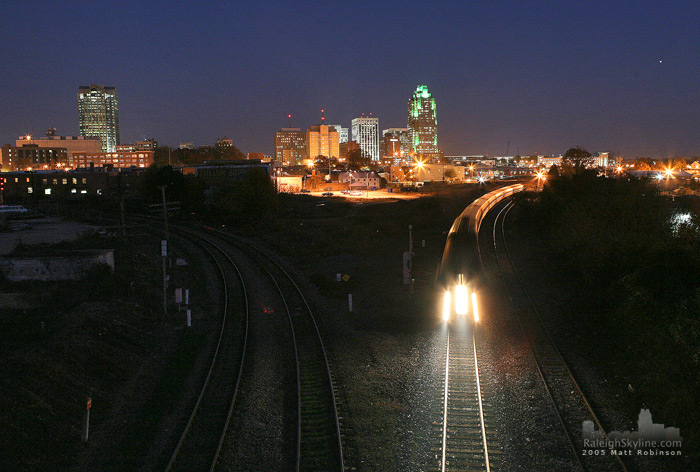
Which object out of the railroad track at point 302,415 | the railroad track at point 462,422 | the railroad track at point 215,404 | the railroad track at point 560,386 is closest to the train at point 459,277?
the railroad track at point 560,386

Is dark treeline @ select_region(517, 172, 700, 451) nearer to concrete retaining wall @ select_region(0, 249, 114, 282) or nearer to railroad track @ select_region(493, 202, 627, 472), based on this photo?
railroad track @ select_region(493, 202, 627, 472)

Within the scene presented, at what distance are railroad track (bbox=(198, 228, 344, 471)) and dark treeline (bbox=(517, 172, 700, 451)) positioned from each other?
6094mm

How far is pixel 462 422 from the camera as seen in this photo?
955cm

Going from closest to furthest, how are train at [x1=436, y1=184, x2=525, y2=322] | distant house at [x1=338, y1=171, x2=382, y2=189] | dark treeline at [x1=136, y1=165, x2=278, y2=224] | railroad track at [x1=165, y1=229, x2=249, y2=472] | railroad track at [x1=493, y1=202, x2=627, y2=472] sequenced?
railroad track at [x1=493, y1=202, x2=627, y2=472], railroad track at [x1=165, y1=229, x2=249, y2=472], train at [x1=436, y1=184, x2=525, y2=322], dark treeline at [x1=136, y1=165, x2=278, y2=224], distant house at [x1=338, y1=171, x2=382, y2=189]

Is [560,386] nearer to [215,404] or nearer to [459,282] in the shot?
[215,404]

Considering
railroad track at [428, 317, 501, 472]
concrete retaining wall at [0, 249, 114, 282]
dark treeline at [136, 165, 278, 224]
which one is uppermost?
dark treeline at [136, 165, 278, 224]

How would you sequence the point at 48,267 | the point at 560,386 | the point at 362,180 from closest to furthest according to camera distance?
the point at 560,386
the point at 48,267
the point at 362,180

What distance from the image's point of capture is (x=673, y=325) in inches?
402

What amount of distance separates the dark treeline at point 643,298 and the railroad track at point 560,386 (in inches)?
44.8

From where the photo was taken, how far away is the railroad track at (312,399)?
838 centimetres

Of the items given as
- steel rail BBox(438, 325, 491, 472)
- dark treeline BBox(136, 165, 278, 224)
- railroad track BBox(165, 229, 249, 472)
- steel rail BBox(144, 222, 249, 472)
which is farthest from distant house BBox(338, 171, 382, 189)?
steel rail BBox(438, 325, 491, 472)

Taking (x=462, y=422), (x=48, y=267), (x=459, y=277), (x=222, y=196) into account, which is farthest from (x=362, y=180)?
(x=462, y=422)

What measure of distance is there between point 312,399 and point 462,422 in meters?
3.14

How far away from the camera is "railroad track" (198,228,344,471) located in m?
8.38
